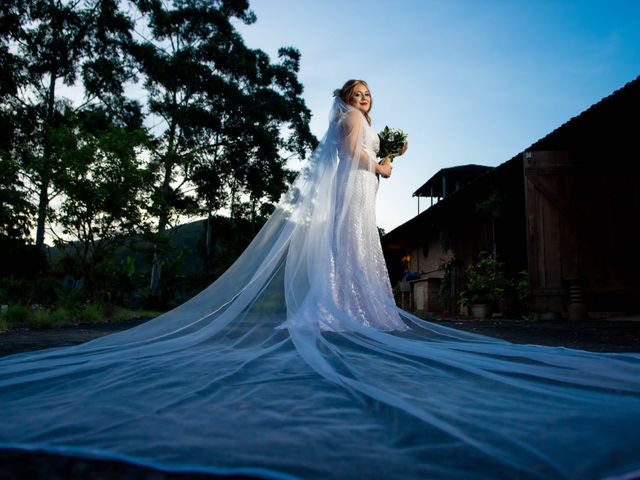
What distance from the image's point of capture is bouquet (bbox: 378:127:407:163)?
4.45 metres

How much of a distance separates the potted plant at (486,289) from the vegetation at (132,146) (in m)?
7.19

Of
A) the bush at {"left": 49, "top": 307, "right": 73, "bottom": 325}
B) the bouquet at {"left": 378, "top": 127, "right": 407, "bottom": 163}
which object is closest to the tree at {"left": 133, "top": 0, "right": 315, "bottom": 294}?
the bush at {"left": 49, "top": 307, "right": 73, "bottom": 325}

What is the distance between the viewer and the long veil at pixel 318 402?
2.78 ft

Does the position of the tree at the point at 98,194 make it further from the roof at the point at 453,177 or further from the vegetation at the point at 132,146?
the roof at the point at 453,177

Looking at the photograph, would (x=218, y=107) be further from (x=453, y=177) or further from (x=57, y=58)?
(x=453, y=177)

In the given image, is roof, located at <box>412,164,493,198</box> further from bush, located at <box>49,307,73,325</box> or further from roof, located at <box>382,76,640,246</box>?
bush, located at <box>49,307,73,325</box>

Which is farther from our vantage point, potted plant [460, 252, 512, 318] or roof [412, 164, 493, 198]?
roof [412, 164, 493, 198]

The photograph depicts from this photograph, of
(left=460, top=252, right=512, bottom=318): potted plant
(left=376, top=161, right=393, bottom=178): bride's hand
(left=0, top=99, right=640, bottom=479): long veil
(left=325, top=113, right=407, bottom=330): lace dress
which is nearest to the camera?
(left=0, top=99, right=640, bottom=479): long veil

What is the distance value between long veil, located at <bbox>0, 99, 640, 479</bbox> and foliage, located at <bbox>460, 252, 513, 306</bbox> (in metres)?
6.86

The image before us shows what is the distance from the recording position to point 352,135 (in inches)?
156

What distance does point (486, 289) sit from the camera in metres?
9.63

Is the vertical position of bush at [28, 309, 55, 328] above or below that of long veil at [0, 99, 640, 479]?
below

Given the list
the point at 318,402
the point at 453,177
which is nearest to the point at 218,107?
the point at 453,177

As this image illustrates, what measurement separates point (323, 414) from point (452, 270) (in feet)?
34.7
